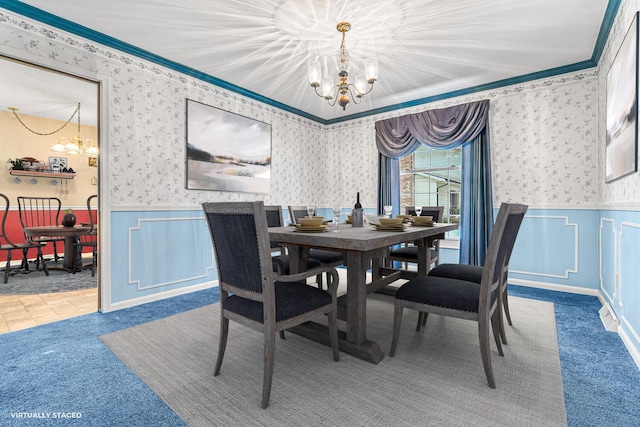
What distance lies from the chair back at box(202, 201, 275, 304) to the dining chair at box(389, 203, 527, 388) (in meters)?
0.88

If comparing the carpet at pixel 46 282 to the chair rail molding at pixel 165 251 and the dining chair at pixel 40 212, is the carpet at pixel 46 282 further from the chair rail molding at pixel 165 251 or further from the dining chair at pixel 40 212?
the chair rail molding at pixel 165 251

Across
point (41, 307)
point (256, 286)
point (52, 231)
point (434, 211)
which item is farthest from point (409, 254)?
point (52, 231)

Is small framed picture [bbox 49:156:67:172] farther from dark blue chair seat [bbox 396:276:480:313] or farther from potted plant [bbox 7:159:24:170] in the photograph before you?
dark blue chair seat [bbox 396:276:480:313]

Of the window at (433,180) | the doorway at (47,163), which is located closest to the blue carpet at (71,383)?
the doorway at (47,163)

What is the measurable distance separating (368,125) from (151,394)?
451 cm

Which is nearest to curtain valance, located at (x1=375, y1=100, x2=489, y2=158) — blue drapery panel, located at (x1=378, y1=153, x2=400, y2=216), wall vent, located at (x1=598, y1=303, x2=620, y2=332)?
blue drapery panel, located at (x1=378, y1=153, x2=400, y2=216)

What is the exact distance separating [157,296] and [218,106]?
7.69 feet

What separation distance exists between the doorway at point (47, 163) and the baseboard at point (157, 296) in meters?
0.15

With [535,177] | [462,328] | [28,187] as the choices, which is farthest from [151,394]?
[28,187]

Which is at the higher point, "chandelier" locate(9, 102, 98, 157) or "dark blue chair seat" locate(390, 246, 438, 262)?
"chandelier" locate(9, 102, 98, 157)

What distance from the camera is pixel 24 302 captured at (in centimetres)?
305

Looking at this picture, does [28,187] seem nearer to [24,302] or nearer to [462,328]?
[24,302]

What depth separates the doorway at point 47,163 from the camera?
2.96 m

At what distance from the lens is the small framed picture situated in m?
5.57
